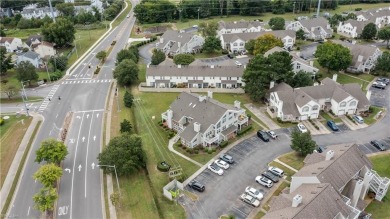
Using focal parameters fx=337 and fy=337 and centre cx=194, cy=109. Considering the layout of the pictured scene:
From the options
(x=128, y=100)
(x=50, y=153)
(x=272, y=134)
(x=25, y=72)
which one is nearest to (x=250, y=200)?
(x=272, y=134)

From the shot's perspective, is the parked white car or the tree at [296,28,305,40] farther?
the tree at [296,28,305,40]

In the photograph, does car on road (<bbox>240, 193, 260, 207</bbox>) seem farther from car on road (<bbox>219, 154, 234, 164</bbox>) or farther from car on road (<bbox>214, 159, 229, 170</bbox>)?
car on road (<bbox>219, 154, 234, 164</bbox>)

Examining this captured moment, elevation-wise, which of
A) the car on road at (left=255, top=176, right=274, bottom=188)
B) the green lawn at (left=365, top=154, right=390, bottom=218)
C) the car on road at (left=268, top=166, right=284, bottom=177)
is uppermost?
the car on road at (left=268, top=166, right=284, bottom=177)

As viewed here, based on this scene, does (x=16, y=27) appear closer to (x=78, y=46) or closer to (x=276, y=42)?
(x=78, y=46)

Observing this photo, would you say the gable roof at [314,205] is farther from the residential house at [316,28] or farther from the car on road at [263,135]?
the residential house at [316,28]

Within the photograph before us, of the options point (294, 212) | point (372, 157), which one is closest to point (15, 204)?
point (294, 212)

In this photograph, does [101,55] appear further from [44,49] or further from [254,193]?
[254,193]

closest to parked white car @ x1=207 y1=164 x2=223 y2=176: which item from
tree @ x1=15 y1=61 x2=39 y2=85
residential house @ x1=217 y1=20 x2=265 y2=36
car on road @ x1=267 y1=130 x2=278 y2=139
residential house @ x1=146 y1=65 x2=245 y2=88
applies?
car on road @ x1=267 y1=130 x2=278 y2=139

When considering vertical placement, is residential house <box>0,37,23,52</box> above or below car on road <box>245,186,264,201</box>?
above
